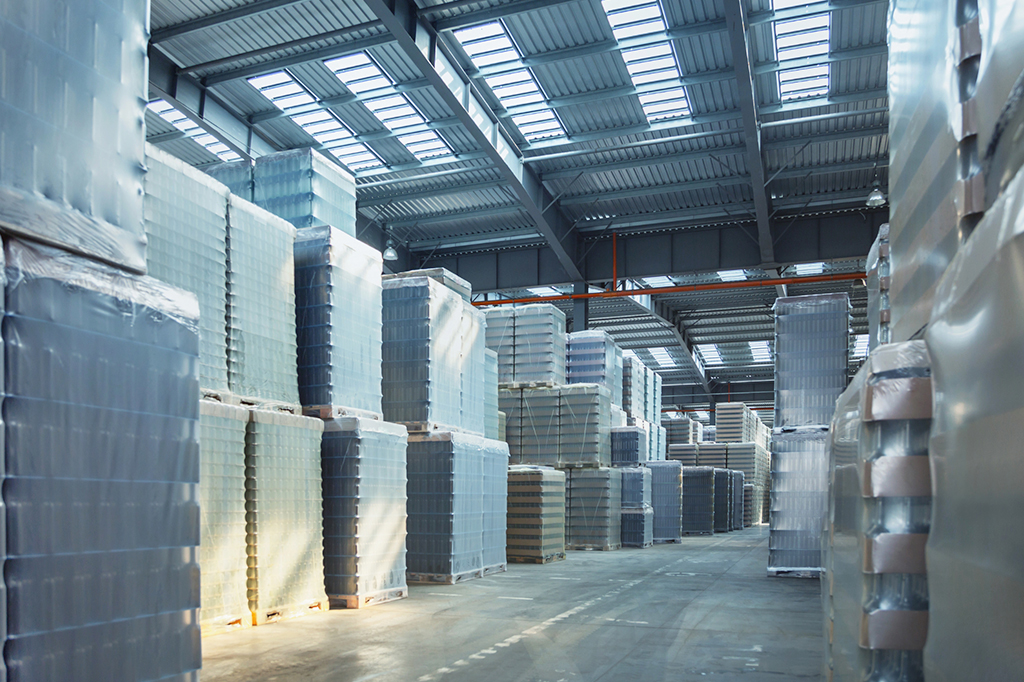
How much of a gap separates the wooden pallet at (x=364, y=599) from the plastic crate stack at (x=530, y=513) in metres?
3.75

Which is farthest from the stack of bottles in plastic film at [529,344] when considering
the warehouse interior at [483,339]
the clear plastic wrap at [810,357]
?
the clear plastic wrap at [810,357]

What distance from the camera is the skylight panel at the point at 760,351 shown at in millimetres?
27695

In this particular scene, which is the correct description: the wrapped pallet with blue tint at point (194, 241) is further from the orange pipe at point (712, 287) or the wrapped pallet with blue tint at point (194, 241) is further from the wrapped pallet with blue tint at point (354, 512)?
the orange pipe at point (712, 287)

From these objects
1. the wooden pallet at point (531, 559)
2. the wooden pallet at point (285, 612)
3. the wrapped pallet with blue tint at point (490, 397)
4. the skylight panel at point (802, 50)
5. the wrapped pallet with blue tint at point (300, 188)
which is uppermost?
the skylight panel at point (802, 50)

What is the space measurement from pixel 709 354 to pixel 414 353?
2297cm

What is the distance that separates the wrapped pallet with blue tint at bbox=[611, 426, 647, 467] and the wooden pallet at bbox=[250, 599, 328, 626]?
27.2ft

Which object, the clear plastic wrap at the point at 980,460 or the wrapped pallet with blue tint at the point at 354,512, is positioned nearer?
the clear plastic wrap at the point at 980,460

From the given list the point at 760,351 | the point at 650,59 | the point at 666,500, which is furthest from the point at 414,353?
the point at 760,351

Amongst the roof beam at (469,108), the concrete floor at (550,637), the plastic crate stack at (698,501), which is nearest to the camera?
the concrete floor at (550,637)

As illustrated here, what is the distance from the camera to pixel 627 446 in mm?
14117

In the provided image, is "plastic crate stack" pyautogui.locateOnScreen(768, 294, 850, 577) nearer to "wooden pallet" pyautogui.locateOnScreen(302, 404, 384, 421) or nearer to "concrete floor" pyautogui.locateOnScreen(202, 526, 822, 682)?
"concrete floor" pyautogui.locateOnScreen(202, 526, 822, 682)

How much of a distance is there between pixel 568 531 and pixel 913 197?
12.2 m

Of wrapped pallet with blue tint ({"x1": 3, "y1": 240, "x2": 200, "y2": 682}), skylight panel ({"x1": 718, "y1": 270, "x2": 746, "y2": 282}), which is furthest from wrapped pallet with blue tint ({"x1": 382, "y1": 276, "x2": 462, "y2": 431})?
skylight panel ({"x1": 718, "y1": 270, "x2": 746, "y2": 282})

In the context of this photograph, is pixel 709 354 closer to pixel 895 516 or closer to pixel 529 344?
pixel 529 344
